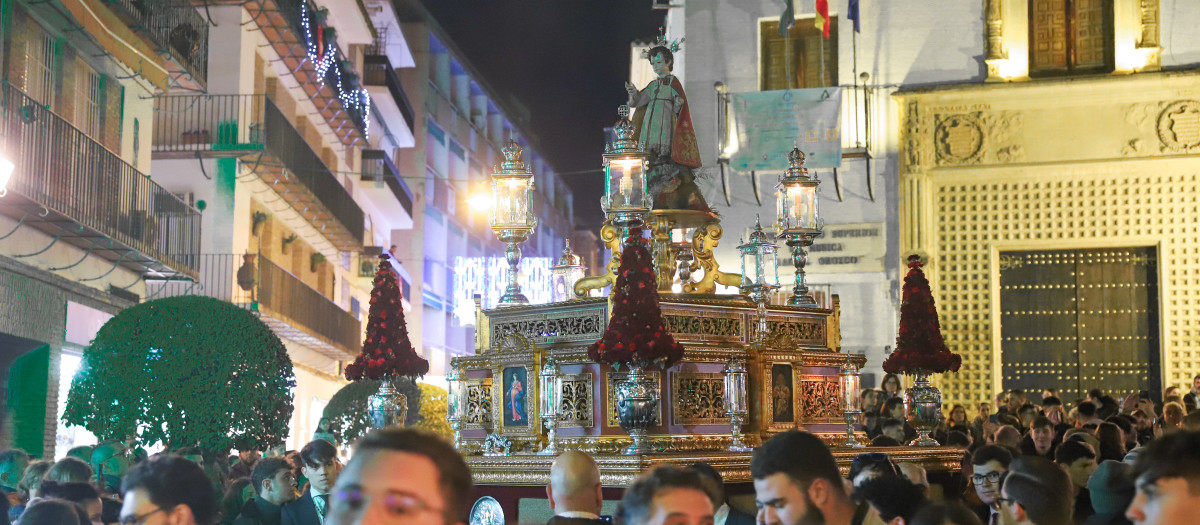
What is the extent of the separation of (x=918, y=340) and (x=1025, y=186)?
10916 mm

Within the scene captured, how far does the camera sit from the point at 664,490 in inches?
166

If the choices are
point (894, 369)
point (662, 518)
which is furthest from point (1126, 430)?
point (662, 518)

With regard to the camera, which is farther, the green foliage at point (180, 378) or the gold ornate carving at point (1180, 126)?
the gold ornate carving at point (1180, 126)

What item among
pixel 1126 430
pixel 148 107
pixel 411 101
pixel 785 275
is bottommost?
pixel 1126 430

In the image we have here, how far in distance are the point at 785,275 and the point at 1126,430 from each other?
41.2ft

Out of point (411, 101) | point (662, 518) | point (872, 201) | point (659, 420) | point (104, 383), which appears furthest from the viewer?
point (411, 101)

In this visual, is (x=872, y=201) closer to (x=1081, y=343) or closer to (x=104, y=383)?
(x=1081, y=343)

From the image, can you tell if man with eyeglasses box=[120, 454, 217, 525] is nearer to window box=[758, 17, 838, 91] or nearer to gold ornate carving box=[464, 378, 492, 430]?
gold ornate carving box=[464, 378, 492, 430]

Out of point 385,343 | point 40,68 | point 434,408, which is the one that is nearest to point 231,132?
point 434,408

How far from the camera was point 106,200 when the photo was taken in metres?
18.6

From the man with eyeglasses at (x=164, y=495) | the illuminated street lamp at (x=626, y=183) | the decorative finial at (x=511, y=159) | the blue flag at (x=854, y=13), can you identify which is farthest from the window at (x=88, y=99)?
the man with eyeglasses at (x=164, y=495)

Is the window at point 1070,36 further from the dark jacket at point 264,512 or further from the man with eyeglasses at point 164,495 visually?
the man with eyeglasses at point 164,495

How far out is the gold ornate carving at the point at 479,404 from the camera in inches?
488

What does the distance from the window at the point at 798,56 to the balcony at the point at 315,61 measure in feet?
28.6
